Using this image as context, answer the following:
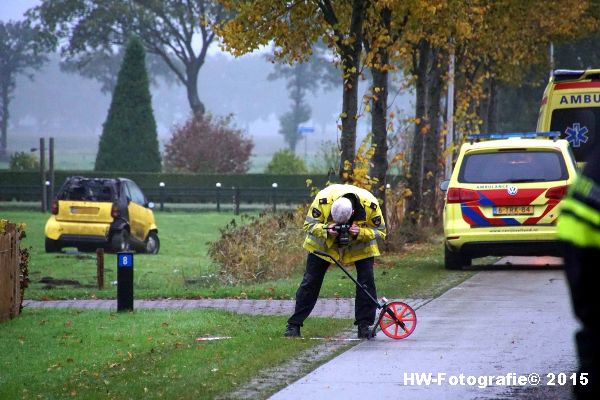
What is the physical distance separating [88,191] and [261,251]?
29.2 feet

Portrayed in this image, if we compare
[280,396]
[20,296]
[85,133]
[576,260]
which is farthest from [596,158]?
[85,133]

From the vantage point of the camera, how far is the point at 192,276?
72.8 feet

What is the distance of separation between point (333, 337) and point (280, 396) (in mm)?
3337

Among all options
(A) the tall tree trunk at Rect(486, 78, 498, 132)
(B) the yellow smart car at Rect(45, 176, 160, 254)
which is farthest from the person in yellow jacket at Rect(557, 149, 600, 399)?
(A) the tall tree trunk at Rect(486, 78, 498, 132)

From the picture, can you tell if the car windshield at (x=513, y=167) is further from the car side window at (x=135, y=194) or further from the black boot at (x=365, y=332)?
the car side window at (x=135, y=194)

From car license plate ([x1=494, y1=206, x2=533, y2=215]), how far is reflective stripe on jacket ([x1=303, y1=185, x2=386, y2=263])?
21.7 feet

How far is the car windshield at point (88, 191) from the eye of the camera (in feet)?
93.4

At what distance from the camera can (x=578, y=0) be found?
3453 cm

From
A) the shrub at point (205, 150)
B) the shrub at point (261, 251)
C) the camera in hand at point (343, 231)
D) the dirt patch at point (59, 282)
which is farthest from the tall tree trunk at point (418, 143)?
the shrub at point (205, 150)

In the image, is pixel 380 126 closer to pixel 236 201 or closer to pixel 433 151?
pixel 433 151

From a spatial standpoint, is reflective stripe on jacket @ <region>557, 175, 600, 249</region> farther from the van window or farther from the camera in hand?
the van window

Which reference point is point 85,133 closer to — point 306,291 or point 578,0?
point 578,0

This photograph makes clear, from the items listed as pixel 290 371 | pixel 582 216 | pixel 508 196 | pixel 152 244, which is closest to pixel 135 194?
pixel 152 244

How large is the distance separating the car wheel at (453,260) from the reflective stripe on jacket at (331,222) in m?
7.11
